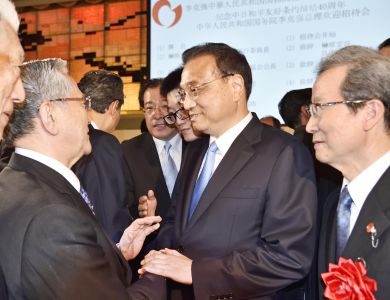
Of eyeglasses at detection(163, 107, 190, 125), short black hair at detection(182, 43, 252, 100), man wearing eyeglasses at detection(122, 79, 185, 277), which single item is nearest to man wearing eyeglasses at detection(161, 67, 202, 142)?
eyeglasses at detection(163, 107, 190, 125)

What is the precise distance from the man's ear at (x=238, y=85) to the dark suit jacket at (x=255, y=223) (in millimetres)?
191

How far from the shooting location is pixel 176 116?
2994 mm

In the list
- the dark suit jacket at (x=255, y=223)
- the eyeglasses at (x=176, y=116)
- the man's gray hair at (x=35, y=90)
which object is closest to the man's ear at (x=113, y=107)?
the eyeglasses at (x=176, y=116)

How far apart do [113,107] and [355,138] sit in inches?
73.5

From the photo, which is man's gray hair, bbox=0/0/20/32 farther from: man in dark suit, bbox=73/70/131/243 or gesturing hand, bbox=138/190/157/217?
man in dark suit, bbox=73/70/131/243

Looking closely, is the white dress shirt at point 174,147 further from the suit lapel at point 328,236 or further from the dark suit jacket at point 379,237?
the dark suit jacket at point 379,237

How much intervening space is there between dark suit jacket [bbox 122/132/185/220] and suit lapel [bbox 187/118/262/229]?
1.13m

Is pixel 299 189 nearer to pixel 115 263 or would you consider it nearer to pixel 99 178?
pixel 115 263

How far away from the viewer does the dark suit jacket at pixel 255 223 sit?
1.86 m

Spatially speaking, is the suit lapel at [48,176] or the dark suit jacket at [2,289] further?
the suit lapel at [48,176]

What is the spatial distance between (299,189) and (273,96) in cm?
254

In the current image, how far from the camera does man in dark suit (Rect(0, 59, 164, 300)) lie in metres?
1.41

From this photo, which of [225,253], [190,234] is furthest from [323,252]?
[190,234]

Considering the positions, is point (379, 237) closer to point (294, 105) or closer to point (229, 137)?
point (229, 137)
